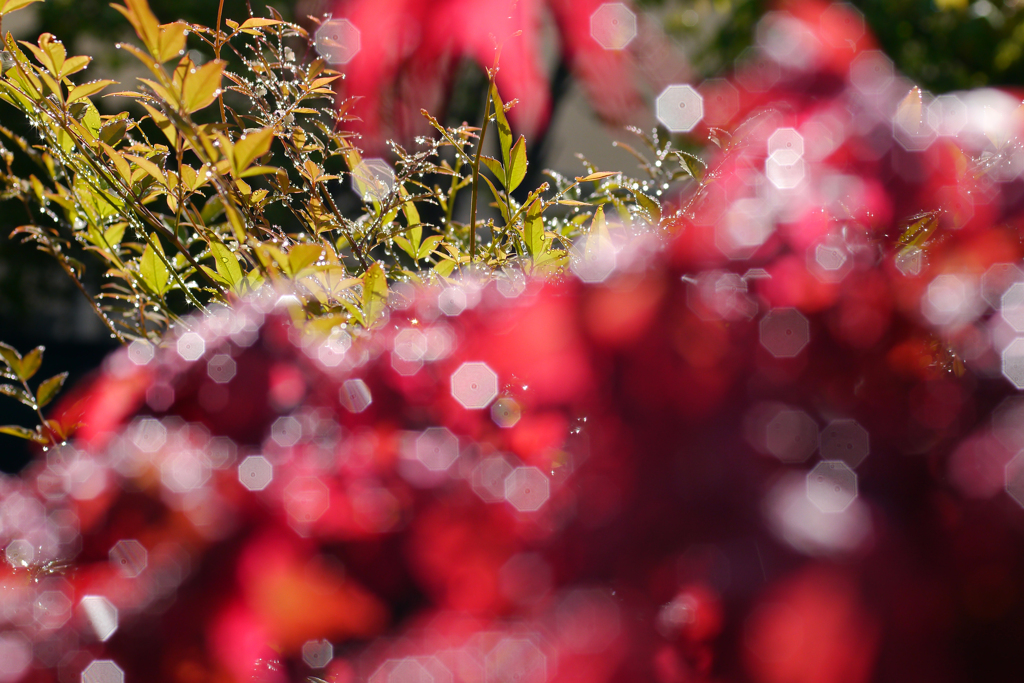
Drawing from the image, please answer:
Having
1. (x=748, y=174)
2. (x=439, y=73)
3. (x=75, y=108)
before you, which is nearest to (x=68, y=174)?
(x=75, y=108)

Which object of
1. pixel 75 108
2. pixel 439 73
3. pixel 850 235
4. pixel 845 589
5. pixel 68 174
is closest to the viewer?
pixel 845 589

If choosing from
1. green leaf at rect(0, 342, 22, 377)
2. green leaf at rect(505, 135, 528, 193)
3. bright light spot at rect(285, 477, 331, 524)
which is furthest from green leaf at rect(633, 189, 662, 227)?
green leaf at rect(0, 342, 22, 377)

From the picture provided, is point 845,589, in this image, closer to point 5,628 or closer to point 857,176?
point 857,176

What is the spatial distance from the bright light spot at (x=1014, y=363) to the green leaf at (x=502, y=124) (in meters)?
0.40

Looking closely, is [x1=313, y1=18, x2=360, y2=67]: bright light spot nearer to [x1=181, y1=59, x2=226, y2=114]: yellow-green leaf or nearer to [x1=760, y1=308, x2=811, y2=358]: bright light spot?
[x1=181, y1=59, x2=226, y2=114]: yellow-green leaf

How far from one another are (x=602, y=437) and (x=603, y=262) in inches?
2.8

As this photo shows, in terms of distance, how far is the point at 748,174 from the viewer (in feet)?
1.06

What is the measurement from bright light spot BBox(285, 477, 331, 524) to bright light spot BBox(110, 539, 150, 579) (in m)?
0.06

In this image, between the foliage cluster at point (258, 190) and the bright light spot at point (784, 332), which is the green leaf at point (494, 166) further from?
the bright light spot at point (784, 332)

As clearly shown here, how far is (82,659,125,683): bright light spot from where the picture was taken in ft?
0.78

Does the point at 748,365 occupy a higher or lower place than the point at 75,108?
higher

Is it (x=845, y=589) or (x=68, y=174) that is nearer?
(x=845, y=589)

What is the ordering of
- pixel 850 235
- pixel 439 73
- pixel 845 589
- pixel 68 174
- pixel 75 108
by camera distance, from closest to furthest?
1. pixel 845 589
2. pixel 850 235
3. pixel 75 108
4. pixel 68 174
5. pixel 439 73

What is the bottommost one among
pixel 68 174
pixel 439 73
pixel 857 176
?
pixel 439 73
